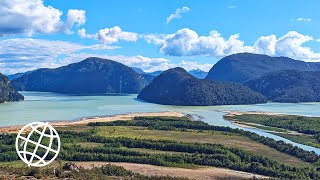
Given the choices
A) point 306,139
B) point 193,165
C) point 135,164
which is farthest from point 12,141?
point 306,139

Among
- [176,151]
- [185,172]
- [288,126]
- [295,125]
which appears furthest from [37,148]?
[295,125]

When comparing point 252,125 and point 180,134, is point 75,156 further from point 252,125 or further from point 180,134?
point 252,125

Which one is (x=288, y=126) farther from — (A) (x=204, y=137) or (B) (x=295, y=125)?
(A) (x=204, y=137)

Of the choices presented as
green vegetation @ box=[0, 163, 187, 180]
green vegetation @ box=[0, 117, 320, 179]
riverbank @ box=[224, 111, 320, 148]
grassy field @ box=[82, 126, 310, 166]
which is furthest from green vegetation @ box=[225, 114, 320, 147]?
green vegetation @ box=[0, 163, 187, 180]

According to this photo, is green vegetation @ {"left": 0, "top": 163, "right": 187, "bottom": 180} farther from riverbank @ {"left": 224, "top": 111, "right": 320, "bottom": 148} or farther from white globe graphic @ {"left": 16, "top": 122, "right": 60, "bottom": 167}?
riverbank @ {"left": 224, "top": 111, "right": 320, "bottom": 148}

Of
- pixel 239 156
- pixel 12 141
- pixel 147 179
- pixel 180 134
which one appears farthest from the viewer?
pixel 180 134

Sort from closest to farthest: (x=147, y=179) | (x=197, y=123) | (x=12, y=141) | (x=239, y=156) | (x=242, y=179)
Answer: (x=147, y=179) → (x=242, y=179) → (x=239, y=156) → (x=12, y=141) → (x=197, y=123)
